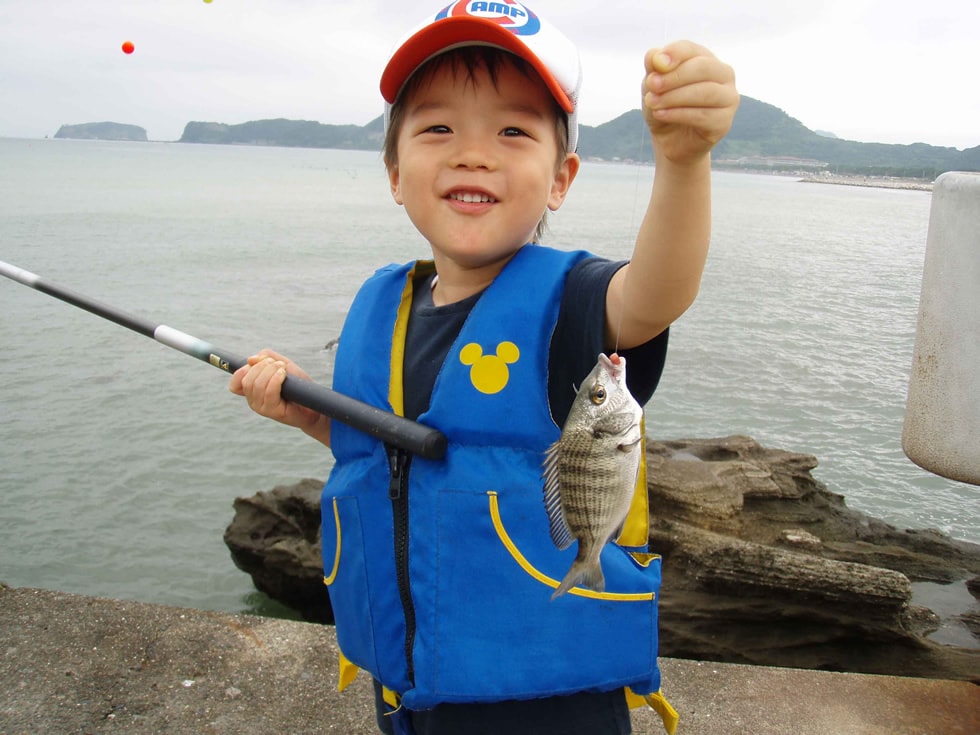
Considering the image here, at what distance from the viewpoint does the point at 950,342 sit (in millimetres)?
3236

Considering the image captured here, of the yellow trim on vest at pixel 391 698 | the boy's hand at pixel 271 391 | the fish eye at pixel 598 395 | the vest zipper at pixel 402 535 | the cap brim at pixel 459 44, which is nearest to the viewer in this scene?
the fish eye at pixel 598 395

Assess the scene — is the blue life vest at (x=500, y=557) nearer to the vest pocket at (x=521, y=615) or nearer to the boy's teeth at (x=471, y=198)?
the vest pocket at (x=521, y=615)

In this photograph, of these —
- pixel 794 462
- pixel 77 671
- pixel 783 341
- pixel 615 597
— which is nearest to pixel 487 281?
pixel 615 597

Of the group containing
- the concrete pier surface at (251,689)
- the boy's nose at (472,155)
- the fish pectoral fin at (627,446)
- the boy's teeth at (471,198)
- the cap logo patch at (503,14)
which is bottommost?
the concrete pier surface at (251,689)

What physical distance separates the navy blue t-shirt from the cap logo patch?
633mm

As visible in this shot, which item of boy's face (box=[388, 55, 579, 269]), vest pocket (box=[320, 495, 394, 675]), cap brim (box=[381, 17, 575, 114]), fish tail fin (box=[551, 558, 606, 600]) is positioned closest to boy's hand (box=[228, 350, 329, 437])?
vest pocket (box=[320, 495, 394, 675])

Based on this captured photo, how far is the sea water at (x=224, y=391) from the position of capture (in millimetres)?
8938

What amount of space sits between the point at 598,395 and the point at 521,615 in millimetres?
751

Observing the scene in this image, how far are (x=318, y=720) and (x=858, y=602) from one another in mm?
3073

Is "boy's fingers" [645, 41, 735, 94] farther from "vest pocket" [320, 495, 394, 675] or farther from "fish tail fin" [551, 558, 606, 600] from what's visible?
"vest pocket" [320, 495, 394, 675]

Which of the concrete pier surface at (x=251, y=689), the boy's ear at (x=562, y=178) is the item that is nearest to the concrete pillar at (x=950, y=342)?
the concrete pier surface at (x=251, y=689)

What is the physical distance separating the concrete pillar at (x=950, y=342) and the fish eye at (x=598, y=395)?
6.72ft

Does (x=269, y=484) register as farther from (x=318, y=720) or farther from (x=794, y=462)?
(x=318, y=720)

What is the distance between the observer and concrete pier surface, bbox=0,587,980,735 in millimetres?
3238
